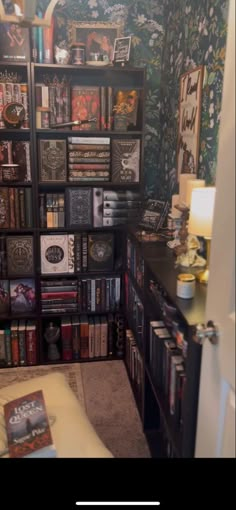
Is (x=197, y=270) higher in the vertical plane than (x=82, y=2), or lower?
lower

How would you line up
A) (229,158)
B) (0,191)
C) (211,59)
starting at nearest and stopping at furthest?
1. (229,158)
2. (211,59)
3. (0,191)

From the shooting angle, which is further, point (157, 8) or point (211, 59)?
point (157, 8)

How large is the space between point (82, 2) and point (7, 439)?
8.21ft

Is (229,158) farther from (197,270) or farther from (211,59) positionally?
(211,59)

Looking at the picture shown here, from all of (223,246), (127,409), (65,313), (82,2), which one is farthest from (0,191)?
(223,246)

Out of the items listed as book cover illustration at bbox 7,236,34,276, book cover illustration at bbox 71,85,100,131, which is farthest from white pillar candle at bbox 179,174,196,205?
book cover illustration at bbox 7,236,34,276

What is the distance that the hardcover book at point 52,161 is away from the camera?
94.6 inches

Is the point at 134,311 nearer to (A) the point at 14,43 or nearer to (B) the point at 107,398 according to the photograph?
(B) the point at 107,398

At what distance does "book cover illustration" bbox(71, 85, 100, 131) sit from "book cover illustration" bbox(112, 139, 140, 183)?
181 mm

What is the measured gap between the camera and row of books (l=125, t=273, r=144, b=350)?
6.94 feet

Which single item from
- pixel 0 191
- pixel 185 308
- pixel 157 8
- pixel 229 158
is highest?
pixel 157 8

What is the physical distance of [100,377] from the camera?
102 inches

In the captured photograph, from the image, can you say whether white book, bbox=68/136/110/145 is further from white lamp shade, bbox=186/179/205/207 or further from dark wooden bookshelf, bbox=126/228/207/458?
white lamp shade, bbox=186/179/205/207

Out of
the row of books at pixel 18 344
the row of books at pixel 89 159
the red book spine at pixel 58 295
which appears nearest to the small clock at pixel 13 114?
the row of books at pixel 89 159
